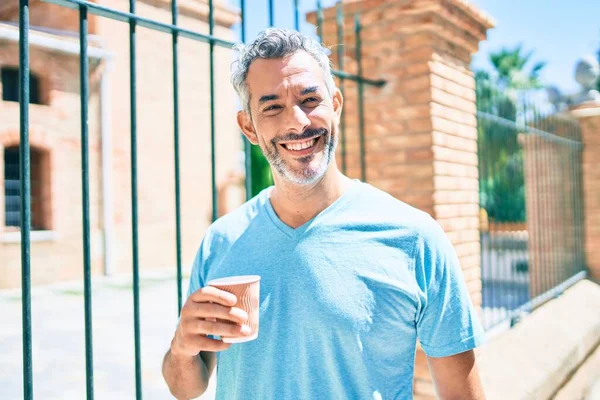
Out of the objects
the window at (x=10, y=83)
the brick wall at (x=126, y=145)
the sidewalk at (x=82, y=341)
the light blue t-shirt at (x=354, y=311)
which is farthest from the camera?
the brick wall at (x=126, y=145)

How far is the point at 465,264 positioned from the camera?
3.21 metres

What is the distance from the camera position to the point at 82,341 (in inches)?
284

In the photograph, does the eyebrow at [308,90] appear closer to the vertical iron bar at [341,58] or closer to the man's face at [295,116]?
the man's face at [295,116]

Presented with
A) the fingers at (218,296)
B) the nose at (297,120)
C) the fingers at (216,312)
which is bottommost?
the fingers at (216,312)

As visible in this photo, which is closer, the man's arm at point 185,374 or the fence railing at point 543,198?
the man's arm at point 185,374

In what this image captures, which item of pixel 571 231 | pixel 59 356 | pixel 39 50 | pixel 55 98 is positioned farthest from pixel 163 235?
pixel 571 231

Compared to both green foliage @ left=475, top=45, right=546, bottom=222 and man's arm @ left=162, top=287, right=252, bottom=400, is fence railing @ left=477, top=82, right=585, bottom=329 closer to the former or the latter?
green foliage @ left=475, top=45, right=546, bottom=222

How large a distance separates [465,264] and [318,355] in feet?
6.97

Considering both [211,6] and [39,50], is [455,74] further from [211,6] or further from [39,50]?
[39,50]

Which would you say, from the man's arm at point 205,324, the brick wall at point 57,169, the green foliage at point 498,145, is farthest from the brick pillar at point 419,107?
the brick wall at point 57,169

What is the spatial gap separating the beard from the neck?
0.04 metres

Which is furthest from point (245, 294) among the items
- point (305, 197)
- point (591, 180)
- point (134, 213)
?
point (591, 180)

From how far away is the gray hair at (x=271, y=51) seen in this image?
1480 mm

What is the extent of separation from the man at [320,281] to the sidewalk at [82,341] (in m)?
3.58
